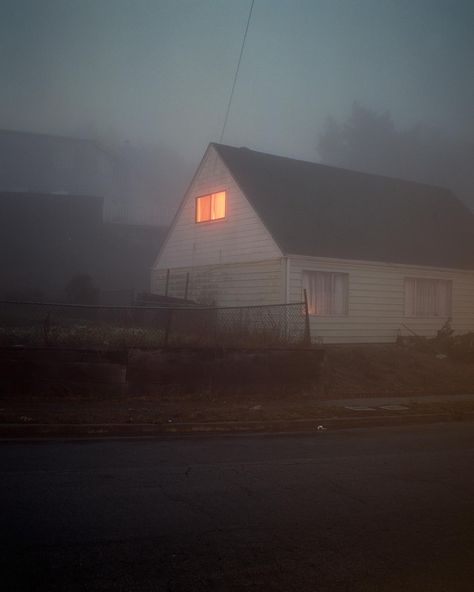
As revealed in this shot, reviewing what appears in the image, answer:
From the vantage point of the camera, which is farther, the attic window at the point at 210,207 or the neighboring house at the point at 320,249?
the attic window at the point at 210,207

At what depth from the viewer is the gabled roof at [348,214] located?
19.1m

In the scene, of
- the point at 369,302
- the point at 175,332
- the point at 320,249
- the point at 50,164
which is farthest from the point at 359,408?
the point at 50,164

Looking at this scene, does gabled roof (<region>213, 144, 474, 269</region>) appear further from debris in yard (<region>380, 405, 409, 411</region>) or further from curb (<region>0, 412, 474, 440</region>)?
curb (<region>0, 412, 474, 440</region>)

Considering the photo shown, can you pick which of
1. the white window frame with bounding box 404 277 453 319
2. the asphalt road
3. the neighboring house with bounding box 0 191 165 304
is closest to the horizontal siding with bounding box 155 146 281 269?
the white window frame with bounding box 404 277 453 319

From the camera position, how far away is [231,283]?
2034 centimetres

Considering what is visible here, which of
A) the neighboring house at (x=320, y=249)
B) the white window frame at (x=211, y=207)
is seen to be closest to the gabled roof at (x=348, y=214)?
the neighboring house at (x=320, y=249)

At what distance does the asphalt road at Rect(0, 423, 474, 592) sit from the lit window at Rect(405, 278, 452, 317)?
519 inches

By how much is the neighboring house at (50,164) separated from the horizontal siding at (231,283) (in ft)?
97.1

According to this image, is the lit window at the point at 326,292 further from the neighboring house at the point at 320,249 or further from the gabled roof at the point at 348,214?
the gabled roof at the point at 348,214

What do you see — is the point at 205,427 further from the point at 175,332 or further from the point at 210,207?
the point at 210,207

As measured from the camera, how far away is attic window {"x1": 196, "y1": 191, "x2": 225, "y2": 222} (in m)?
21.3

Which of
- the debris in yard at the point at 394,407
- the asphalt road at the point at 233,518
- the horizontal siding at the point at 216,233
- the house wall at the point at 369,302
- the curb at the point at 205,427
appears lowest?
the asphalt road at the point at 233,518

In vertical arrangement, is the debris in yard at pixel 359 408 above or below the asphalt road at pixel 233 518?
above

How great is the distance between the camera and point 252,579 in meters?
3.75
